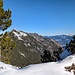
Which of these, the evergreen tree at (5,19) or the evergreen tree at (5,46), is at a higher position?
the evergreen tree at (5,19)

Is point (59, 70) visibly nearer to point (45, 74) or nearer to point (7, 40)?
point (45, 74)

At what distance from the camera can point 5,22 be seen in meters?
35.9

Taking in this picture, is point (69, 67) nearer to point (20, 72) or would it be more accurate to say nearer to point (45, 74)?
point (45, 74)

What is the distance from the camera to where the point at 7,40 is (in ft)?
126

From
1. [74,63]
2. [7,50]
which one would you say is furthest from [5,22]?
[74,63]

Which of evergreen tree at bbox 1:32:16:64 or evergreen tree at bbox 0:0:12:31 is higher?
evergreen tree at bbox 0:0:12:31

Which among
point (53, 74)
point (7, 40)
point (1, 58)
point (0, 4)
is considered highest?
point (0, 4)

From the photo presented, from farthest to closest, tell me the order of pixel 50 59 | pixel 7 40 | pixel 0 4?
pixel 50 59 < pixel 7 40 < pixel 0 4

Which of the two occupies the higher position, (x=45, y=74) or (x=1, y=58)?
(x=1, y=58)

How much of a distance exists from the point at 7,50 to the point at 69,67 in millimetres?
28038

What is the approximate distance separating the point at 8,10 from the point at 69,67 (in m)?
25.1

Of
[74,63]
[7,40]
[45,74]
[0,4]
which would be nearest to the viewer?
[45,74]

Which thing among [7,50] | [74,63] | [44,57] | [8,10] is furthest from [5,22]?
[44,57]

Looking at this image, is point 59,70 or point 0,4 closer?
point 59,70
